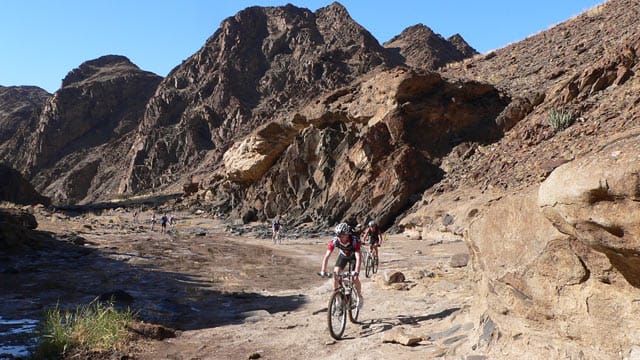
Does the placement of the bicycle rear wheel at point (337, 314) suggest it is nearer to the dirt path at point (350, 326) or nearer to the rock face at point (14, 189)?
the dirt path at point (350, 326)

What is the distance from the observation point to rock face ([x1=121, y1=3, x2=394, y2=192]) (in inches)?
3115

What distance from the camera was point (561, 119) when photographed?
24938mm

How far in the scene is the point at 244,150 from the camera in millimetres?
46406

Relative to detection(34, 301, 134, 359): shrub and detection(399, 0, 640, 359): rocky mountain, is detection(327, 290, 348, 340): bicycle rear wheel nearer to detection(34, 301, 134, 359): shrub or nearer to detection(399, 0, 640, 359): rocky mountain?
detection(399, 0, 640, 359): rocky mountain

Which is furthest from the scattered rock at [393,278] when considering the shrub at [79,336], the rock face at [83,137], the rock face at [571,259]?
the rock face at [83,137]

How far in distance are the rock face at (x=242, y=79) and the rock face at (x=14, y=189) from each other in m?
26.5

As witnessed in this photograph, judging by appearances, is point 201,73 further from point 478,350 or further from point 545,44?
point 478,350

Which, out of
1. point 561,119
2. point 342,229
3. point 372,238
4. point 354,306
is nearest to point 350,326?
point 354,306

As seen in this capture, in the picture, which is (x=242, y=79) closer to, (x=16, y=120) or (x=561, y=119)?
(x=561, y=119)

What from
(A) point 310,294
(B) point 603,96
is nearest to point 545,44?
(B) point 603,96

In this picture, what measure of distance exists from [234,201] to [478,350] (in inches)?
1736

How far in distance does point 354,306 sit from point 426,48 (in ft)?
285

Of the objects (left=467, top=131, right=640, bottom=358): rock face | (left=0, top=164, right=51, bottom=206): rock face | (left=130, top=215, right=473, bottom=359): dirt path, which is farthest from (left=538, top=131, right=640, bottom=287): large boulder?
(left=0, top=164, right=51, bottom=206): rock face

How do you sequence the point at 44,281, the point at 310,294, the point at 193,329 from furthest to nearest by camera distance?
1. the point at 44,281
2. the point at 310,294
3. the point at 193,329
